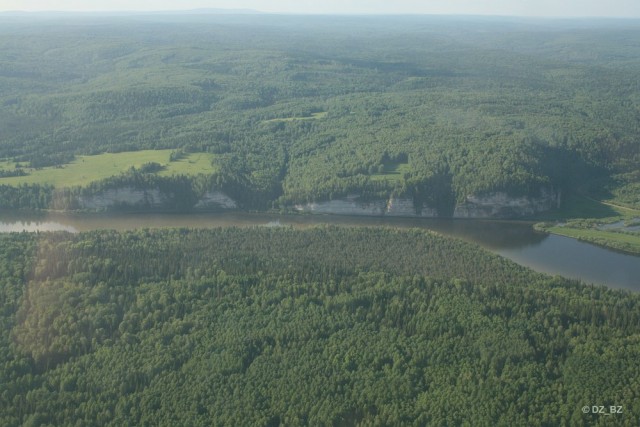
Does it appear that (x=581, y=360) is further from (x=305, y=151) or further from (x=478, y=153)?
(x=305, y=151)

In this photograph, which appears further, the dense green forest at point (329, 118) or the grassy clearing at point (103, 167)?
the dense green forest at point (329, 118)

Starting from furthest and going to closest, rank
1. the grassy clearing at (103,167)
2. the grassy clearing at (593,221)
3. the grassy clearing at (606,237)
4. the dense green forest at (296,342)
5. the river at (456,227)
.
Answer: the grassy clearing at (103,167) < the grassy clearing at (593,221) < the grassy clearing at (606,237) < the river at (456,227) < the dense green forest at (296,342)

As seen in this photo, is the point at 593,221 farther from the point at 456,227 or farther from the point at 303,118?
the point at 303,118

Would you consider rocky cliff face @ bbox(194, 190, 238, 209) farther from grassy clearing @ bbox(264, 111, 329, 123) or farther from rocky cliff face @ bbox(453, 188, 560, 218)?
grassy clearing @ bbox(264, 111, 329, 123)

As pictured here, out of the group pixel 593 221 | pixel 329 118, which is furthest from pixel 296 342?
pixel 329 118

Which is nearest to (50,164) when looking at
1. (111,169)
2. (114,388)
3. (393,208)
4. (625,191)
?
(111,169)

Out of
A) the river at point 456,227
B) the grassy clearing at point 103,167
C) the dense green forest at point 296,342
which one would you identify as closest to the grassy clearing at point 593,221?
the river at point 456,227

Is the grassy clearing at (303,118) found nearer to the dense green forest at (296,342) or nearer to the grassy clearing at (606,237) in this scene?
the grassy clearing at (606,237)
